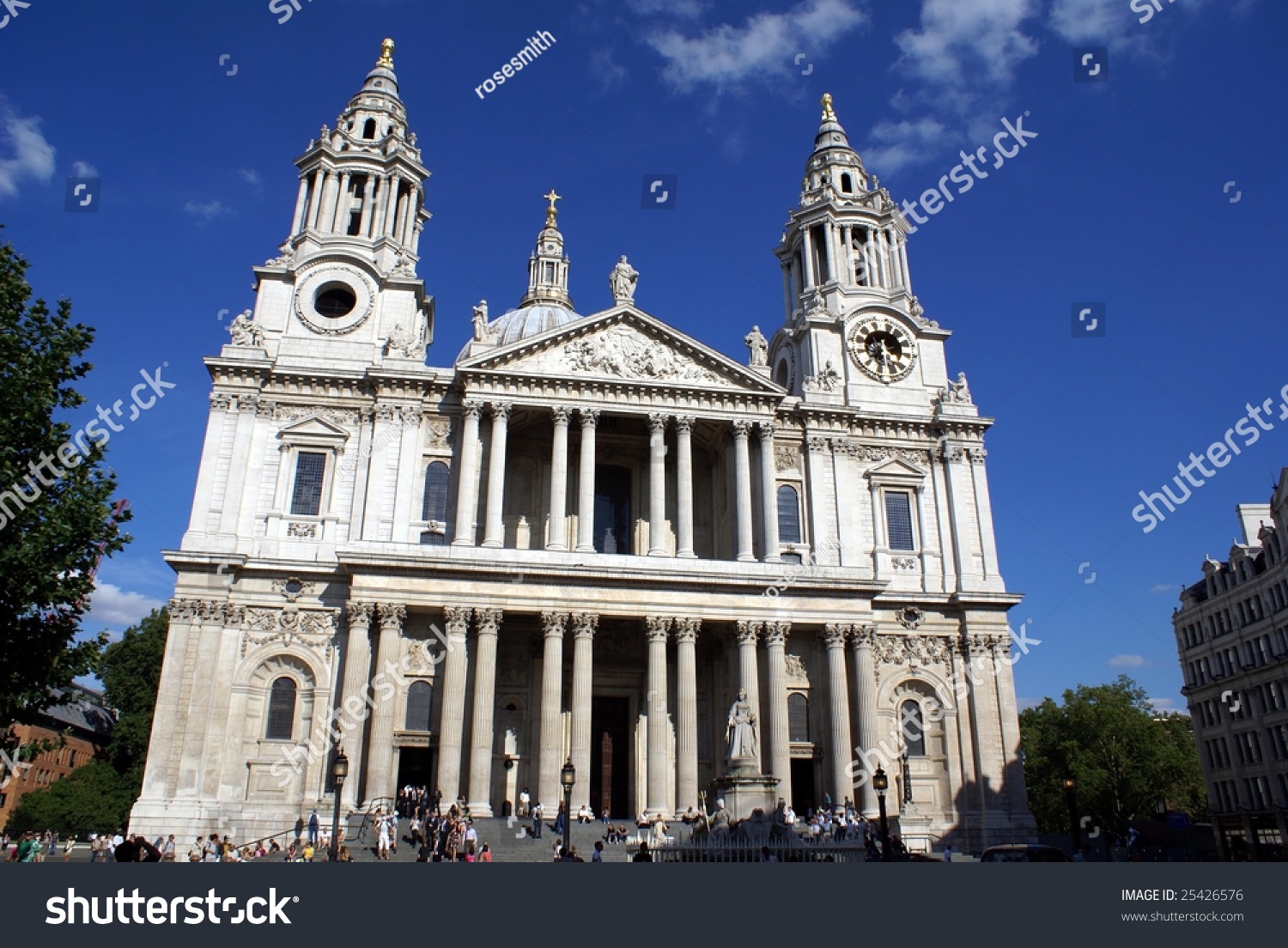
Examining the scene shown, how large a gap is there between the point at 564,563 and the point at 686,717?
6.81 m

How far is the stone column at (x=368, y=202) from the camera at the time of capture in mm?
43812

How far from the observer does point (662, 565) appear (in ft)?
114

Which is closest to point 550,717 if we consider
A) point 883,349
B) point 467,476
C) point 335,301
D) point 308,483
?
point 467,476

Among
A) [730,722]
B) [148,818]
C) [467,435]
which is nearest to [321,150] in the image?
[467,435]

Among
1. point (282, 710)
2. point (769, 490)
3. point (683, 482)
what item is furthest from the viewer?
point (769, 490)

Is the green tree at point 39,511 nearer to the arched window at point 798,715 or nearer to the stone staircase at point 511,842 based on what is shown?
the stone staircase at point 511,842

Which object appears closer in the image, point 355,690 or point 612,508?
point 355,690

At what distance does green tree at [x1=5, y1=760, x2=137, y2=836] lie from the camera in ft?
168

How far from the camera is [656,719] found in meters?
32.8

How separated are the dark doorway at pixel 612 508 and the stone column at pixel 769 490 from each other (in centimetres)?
605

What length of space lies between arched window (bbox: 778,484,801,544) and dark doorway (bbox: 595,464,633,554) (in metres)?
6.39

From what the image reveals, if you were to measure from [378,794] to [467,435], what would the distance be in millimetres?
13364

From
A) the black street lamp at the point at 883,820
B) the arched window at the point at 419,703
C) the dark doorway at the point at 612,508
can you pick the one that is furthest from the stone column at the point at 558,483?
the black street lamp at the point at 883,820

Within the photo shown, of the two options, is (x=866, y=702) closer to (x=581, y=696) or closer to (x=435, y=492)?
(x=581, y=696)
